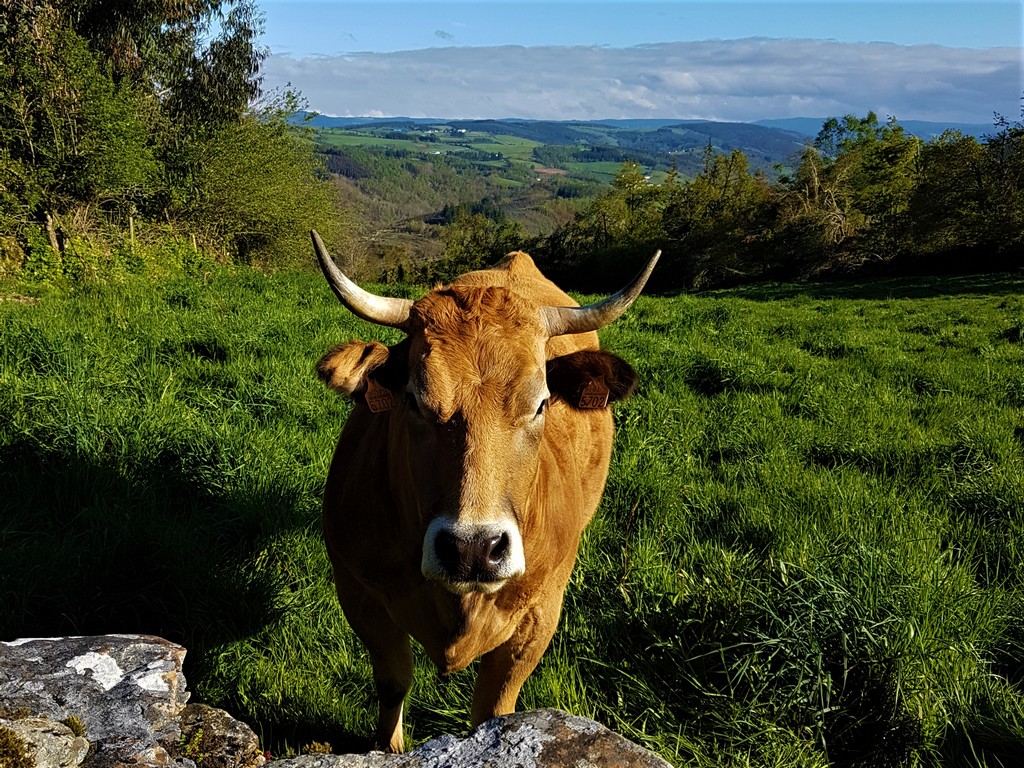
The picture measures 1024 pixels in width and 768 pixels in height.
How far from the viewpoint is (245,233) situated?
31047 mm

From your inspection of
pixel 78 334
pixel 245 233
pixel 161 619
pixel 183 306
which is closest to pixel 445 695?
pixel 161 619

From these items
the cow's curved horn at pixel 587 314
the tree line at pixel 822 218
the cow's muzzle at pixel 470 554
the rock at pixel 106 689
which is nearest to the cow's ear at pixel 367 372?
the cow's curved horn at pixel 587 314

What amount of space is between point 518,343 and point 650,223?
5772cm

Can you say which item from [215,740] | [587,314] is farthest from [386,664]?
[587,314]

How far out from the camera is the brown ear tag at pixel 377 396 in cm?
270

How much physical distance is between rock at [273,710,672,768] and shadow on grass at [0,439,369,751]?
4.68ft

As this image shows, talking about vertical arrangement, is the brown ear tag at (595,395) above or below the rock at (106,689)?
above

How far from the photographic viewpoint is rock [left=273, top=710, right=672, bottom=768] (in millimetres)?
1617

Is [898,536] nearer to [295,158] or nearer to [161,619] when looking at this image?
[161,619]

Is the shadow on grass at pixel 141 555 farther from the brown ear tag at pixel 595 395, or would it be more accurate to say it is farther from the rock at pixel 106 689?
the brown ear tag at pixel 595 395

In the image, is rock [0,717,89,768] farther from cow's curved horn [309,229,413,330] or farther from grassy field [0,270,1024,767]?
cow's curved horn [309,229,413,330]

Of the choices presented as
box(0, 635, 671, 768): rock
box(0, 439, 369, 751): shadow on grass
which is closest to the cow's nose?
box(0, 635, 671, 768): rock

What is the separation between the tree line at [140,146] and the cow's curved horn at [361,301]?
486 inches

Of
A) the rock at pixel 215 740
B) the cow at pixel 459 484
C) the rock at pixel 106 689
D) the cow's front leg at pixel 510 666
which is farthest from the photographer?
the cow's front leg at pixel 510 666
